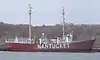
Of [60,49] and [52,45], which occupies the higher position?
[52,45]

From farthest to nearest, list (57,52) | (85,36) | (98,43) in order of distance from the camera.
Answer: (85,36), (98,43), (57,52)

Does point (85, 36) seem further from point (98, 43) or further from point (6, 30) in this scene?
point (6, 30)

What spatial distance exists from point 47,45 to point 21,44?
5.30m

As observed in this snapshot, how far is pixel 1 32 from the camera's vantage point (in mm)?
179625

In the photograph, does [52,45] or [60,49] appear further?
[52,45]

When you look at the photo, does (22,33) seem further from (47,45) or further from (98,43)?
(47,45)

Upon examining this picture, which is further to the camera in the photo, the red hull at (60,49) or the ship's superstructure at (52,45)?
the ship's superstructure at (52,45)

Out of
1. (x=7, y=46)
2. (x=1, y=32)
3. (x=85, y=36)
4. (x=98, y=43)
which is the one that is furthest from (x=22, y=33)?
(x=7, y=46)

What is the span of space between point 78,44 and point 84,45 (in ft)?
4.80

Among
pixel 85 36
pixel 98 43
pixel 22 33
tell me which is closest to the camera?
pixel 98 43

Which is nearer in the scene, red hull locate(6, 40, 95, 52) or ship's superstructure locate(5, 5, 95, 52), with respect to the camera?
red hull locate(6, 40, 95, 52)

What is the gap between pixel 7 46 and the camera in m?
112

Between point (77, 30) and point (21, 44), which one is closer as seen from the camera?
point (21, 44)

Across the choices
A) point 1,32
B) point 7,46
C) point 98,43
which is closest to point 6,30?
point 1,32
